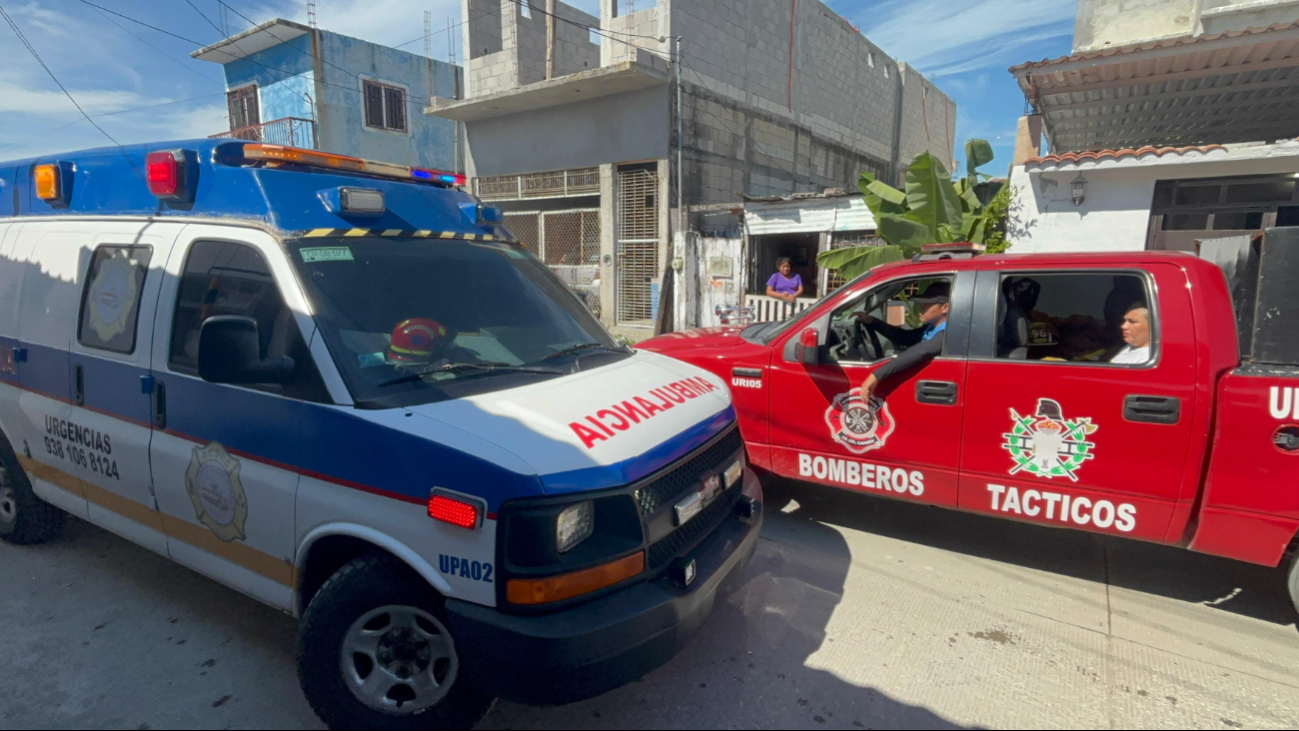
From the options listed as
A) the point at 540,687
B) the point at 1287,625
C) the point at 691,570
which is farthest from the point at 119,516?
the point at 1287,625

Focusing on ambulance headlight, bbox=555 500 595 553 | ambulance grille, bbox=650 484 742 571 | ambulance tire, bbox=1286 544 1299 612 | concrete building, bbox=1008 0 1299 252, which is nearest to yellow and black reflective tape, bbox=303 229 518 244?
ambulance headlight, bbox=555 500 595 553

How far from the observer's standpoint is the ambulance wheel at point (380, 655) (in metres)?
2.37

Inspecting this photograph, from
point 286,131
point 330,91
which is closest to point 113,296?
point 330,91

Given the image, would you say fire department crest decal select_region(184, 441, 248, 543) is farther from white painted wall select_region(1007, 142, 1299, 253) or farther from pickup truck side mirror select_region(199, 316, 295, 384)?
white painted wall select_region(1007, 142, 1299, 253)

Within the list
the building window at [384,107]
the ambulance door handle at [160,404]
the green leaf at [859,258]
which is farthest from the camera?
the building window at [384,107]

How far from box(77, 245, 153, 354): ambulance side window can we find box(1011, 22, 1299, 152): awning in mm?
9023

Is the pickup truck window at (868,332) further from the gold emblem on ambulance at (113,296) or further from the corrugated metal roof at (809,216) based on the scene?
the corrugated metal roof at (809,216)

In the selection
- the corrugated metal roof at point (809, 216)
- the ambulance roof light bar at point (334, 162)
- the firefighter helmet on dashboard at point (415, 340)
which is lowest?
the firefighter helmet on dashboard at point (415, 340)

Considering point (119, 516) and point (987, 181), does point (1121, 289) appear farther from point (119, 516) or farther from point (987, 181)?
point (987, 181)

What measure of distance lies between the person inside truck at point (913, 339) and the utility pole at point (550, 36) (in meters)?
11.4

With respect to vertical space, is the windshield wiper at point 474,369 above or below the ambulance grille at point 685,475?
above

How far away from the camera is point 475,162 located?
15.4 meters

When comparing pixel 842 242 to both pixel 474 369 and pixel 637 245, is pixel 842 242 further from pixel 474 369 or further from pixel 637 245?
pixel 474 369

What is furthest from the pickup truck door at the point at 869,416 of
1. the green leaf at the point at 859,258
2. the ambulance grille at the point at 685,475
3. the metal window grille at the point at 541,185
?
the metal window grille at the point at 541,185
